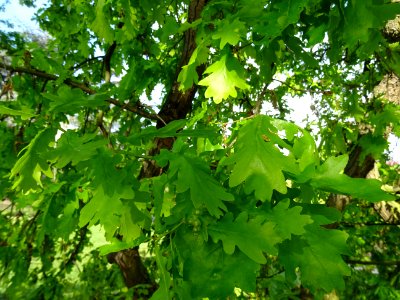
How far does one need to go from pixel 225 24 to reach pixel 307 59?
1.70 feet

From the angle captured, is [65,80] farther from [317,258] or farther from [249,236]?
[317,258]

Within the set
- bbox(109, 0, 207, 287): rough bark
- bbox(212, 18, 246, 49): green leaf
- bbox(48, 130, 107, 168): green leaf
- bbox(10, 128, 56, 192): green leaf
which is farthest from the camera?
bbox(109, 0, 207, 287): rough bark

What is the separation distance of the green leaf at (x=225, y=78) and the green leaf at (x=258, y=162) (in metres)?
0.51

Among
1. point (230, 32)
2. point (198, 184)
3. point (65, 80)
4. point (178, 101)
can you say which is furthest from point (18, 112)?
point (178, 101)

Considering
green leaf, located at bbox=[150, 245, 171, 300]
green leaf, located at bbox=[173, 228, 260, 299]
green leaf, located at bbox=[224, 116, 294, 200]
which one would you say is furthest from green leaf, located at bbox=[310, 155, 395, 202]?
green leaf, located at bbox=[150, 245, 171, 300]

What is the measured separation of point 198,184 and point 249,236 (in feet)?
0.83

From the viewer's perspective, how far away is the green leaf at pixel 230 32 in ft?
4.83

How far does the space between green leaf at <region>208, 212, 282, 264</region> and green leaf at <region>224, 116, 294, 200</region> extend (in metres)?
0.10

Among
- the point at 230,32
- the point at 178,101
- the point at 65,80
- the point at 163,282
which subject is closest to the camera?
Result: the point at 163,282

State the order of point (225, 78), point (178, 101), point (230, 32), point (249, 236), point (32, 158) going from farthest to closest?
point (178, 101), point (225, 78), point (230, 32), point (32, 158), point (249, 236)

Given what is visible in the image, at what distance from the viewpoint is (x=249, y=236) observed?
1.11m

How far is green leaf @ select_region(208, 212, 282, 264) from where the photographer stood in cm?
109

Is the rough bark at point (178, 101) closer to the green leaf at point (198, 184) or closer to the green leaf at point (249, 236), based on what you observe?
the green leaf at point (198, 184)

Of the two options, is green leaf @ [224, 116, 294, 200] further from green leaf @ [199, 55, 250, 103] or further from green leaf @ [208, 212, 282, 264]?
green leaf @ [199, 55, 250, 103]
